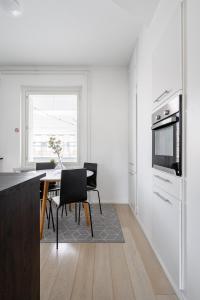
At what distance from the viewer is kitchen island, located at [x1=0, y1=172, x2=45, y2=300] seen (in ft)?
2.72

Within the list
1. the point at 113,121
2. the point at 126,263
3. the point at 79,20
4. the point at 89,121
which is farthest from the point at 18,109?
the point at 126,263

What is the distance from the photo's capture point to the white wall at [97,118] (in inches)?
173

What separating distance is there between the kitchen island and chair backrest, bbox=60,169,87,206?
4.21 feet

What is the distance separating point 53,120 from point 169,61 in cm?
318

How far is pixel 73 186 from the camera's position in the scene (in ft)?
8.58

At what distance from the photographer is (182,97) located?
148cm

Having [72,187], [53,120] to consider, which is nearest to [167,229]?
[72,187]

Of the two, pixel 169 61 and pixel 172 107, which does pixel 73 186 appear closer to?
pixel 172 107

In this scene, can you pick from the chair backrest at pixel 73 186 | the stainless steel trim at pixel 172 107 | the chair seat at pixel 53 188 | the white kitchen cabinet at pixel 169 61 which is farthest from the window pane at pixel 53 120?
the stainless steel trim at pixel 172 107

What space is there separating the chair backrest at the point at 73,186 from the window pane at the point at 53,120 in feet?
6.16

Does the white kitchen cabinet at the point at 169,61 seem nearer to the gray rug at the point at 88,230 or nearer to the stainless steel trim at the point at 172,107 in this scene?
the stainless steel trim at the point at 172,107

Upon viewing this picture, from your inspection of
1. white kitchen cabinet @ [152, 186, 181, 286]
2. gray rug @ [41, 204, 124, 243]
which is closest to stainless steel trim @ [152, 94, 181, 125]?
white kitchen cabinet @ [152, 186, 181, 286]

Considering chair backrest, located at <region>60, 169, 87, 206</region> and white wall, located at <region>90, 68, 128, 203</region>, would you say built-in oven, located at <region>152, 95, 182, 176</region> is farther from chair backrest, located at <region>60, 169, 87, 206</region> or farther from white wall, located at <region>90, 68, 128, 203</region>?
white wall, located at <region>90, 68, 128, 203</region>

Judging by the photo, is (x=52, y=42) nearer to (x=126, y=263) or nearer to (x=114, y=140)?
(x=114, y=140)
